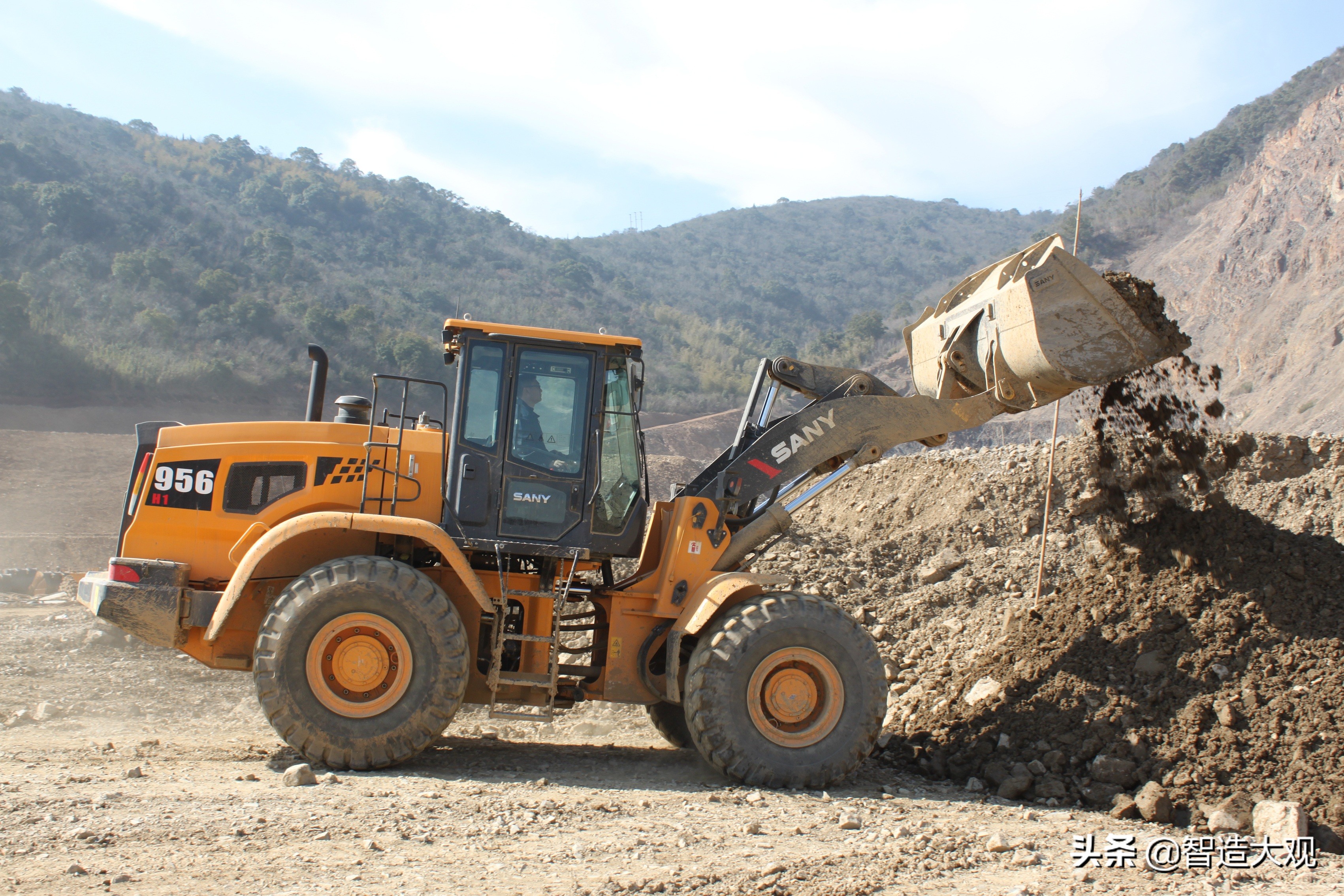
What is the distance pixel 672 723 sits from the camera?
7.34 metres

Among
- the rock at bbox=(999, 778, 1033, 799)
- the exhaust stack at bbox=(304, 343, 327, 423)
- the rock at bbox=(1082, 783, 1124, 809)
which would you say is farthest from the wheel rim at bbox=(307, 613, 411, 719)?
the rock at bbox=(1082, 783, 1124, 809)

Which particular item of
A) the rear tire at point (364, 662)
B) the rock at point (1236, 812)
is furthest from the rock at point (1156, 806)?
the rear tire at point (364, 662)

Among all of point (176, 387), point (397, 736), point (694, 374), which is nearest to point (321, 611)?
point (397, 736)

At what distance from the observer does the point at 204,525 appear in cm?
626

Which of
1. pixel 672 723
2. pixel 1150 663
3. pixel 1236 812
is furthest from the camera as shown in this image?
pixel 672 723

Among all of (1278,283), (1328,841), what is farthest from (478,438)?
(1278,283)

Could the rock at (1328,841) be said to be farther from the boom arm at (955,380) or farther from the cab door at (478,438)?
the cab door at (478,438)

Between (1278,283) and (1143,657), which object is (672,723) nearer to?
(1143,657)

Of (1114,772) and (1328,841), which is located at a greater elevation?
(1114,772)

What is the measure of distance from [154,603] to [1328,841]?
21.8ft

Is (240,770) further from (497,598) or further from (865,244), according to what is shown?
(865,244)

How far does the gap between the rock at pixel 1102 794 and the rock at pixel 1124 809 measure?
0.11 meters

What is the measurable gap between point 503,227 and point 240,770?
5325 centimetres

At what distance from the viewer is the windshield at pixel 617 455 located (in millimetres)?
6395
